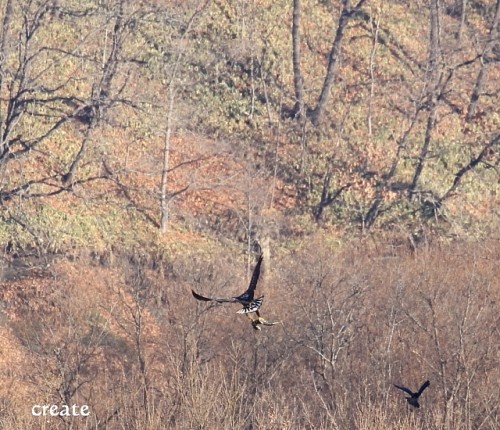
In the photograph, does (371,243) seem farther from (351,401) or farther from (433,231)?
(351,401)

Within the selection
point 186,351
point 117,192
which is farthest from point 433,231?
point 186,351

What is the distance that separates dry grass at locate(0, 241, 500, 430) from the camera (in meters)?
25.5

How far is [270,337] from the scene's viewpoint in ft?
96.3

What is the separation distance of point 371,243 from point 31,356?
12.5m

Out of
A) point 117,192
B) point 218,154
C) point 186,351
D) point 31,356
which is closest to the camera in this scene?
point 186,351

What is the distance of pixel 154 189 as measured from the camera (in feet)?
118

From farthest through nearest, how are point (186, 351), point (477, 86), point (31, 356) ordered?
1. point (477, 86)
2. point (31, 356)
3. point (186, 351)

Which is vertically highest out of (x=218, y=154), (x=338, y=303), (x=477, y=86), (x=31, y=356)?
(x=477, y=86)

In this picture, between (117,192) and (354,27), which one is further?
(354,27)

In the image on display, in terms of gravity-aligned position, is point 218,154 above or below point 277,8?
below

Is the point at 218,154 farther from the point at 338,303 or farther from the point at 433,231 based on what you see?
the point at 338,303

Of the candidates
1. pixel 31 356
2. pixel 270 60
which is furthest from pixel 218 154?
pixel 31 356

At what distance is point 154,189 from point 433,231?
919 cm

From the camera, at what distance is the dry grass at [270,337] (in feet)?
83.7
